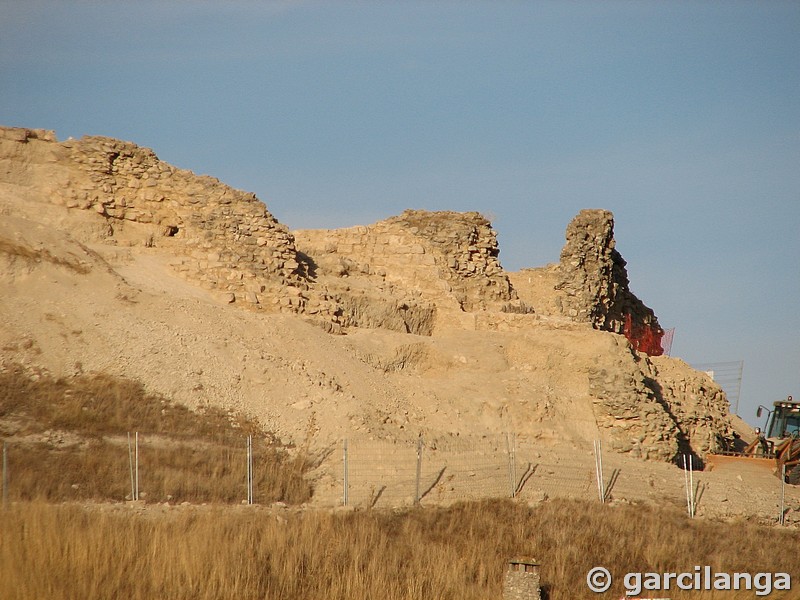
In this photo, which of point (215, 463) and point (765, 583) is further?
point (215, 463)

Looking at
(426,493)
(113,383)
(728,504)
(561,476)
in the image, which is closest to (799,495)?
(728,504)

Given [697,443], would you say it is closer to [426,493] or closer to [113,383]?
[426,493]

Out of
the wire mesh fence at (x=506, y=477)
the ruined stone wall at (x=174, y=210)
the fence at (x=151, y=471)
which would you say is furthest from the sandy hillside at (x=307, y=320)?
the fence at (x=151, y=471)

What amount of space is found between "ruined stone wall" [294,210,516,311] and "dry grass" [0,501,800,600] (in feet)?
39.5

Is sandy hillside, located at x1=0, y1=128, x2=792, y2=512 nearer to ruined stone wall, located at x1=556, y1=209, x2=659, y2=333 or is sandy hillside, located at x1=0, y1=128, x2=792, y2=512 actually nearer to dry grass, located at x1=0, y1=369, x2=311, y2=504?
ruined stone wall, located at x1=556, y1=209, x2=659, y2=333

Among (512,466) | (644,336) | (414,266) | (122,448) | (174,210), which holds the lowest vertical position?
(512,466)

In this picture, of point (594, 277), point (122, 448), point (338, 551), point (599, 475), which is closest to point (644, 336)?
point (594, 277)

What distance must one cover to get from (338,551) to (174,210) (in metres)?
14.5

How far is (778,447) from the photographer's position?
85.4ft

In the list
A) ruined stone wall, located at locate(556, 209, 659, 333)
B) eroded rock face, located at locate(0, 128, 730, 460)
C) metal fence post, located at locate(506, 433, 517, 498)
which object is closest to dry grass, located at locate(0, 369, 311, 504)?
eroded rock face, located at locate(0, 128, 730, 460)

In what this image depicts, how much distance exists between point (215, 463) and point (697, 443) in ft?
47.9

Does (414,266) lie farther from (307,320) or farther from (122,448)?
(122,448)

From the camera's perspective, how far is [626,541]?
17.2 meters

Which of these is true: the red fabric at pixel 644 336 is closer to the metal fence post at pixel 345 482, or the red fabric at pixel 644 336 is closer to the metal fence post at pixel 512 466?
the metal fence post at pixel 512 466
